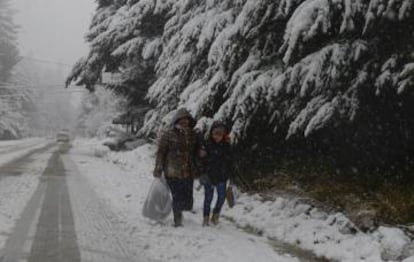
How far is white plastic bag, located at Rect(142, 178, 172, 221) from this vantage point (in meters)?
9.55

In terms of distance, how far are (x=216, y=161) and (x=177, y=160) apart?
30.1 inches

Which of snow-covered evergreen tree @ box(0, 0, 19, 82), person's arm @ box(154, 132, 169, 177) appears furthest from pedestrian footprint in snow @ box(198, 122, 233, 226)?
snow-covered evergreen tree @ box(0, 0, 19, 82)

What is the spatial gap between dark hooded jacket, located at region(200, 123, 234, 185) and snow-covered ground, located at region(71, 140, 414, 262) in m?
0.81

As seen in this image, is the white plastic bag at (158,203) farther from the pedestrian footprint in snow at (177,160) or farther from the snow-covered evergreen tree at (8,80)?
the snow-covered evergreen tree at (8,80)

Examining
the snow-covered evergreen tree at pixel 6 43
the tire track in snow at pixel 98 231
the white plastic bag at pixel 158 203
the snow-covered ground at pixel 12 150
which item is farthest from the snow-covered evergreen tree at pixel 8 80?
the white plastic bag at pixel 158 203

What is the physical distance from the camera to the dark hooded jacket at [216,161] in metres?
9.73

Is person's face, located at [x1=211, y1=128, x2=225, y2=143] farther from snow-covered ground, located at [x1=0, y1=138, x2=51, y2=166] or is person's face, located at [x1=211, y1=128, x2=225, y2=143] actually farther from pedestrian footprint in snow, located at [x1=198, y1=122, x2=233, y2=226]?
snow-covered ground, located at [x1=0, y1=138, x2=51, y2=166]

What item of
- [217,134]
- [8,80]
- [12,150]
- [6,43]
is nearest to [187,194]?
[217,134]

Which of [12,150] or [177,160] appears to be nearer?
[177,160]

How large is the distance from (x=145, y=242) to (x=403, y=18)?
4.85 metres

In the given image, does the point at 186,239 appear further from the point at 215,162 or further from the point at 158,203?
the point at 215,162

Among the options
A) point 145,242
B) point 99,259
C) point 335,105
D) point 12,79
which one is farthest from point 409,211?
point 12,79

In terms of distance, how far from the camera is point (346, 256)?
7.71 m

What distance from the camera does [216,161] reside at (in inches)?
383
